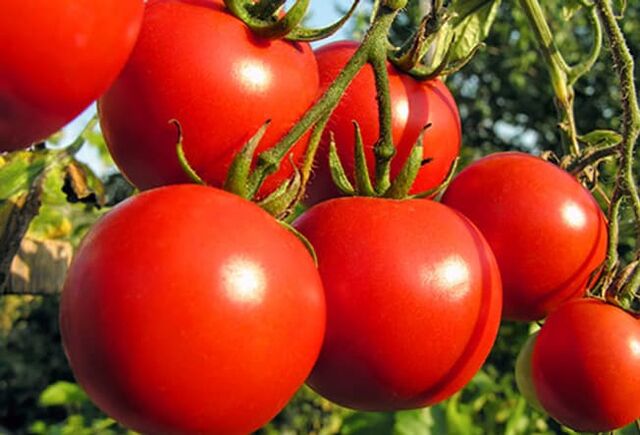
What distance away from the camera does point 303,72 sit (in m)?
0.73

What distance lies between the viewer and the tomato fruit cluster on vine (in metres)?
0.58

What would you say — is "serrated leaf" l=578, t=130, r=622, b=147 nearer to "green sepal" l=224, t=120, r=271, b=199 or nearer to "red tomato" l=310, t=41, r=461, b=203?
"red tomato" l=310, t=41, r=461, b=203

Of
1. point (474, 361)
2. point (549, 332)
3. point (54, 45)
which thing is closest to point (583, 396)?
point (549, 332)

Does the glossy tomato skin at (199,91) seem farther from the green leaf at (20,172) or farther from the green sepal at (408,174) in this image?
the green leaf at (20,172)

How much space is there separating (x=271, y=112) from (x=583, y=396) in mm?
390

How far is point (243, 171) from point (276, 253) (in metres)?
0.06

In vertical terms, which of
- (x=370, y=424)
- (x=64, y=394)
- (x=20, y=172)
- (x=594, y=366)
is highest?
(x=594, y=366)

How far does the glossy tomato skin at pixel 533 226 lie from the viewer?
87 centimetres

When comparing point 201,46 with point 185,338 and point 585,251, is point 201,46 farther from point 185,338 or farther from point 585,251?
point 585,251

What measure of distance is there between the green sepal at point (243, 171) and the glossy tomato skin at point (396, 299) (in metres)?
0.08

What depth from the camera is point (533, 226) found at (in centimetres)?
87

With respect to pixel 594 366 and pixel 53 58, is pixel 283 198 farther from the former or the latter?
pixel 594 366

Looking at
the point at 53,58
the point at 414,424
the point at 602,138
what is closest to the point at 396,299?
the point at 53,58

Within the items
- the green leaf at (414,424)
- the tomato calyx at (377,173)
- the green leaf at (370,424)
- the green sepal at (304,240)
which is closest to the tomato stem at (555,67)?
the tomato calyx at (377,173)
